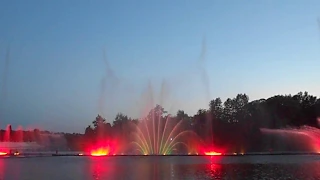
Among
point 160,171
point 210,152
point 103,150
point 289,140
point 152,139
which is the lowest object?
point 160,171

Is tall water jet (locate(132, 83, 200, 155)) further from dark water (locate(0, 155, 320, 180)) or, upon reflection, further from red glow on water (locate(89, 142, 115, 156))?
dark water (locate(0, 155, 320, 180))

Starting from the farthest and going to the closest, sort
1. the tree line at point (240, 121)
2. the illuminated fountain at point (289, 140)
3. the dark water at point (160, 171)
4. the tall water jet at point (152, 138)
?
1. the tree line at point (240, 121)
2. the illuminated fountain at point (289, 140)
3. the tall water jet at point (152, 138)
4. the dark water at point (160, 171)

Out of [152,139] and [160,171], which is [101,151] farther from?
[160,171]

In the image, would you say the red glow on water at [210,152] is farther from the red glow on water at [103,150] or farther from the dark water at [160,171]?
the dark water at [160,171]

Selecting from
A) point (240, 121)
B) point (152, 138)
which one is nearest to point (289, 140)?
point (240, 121)

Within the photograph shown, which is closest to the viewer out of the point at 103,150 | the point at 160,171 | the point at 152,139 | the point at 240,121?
the point at 160,171

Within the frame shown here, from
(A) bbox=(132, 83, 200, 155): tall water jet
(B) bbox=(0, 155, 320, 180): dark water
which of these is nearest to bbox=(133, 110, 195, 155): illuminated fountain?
(A) bbox=(132, 83, 200, 155): tall water jet

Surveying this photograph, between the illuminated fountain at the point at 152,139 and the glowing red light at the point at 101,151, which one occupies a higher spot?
the illuminated fountain at the point at 152,139

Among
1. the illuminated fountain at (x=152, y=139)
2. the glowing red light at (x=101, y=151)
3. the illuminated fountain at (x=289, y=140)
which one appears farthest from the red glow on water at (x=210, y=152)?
the illuminated fountain at (x=289, y=140)

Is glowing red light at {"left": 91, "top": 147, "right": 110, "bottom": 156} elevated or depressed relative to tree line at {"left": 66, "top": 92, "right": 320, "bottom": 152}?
depressed

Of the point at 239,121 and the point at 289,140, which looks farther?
the point at 239,121

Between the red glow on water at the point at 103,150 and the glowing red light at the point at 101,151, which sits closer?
the red glow on water at the point at 103,150

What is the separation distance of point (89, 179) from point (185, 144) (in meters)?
63.4

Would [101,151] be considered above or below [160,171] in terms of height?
above
